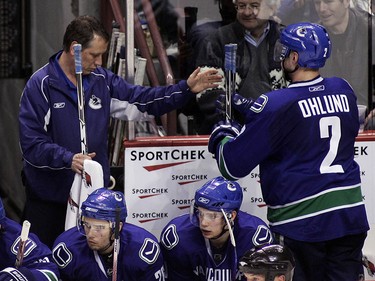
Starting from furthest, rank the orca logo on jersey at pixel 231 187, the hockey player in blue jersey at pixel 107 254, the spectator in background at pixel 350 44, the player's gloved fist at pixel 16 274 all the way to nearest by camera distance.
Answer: the spectator in background at pixel 350 44, the orca logo on jersey at pixel 231 187, the hockey player in blue jersey at pixel 107 254, the player's gloved fist at pixel 16 274

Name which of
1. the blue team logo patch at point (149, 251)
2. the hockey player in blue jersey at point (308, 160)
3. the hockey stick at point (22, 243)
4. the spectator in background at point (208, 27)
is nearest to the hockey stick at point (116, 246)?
the blue team logo patch at point (149, 251)

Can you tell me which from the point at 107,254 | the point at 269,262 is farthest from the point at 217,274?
the point at 269,262

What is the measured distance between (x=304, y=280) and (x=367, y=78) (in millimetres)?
1549

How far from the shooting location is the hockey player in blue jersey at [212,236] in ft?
21.1

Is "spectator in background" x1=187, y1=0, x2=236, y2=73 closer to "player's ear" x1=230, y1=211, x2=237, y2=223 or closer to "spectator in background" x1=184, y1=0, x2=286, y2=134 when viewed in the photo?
"spectator in background" x1=184, y1=0, x2=286, y2=134

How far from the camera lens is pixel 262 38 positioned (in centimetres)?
702

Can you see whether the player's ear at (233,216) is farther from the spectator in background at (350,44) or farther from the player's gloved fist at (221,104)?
the spectator in background at (350,44)

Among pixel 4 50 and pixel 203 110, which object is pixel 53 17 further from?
pixel 203 110

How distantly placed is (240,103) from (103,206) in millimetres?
884

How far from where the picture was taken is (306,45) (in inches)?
241

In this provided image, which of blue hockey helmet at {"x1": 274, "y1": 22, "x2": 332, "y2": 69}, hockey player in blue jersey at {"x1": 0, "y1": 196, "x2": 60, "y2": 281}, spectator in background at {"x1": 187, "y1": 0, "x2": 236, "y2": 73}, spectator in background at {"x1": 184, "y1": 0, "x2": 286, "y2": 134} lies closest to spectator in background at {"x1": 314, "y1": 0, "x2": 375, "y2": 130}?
spectator in background at {"x1": 184, "y1": 0, "x2": 286, "y2": 134}

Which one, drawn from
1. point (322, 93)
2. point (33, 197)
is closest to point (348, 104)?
point (322, 93)

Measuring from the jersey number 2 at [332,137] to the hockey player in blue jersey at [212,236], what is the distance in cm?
59

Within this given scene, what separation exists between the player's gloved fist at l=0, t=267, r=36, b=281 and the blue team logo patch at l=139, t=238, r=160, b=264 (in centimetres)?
82
